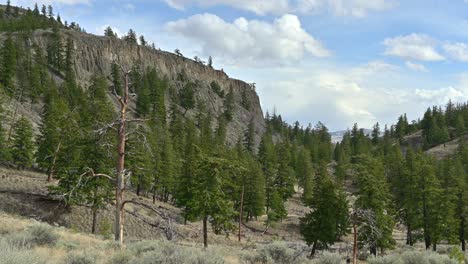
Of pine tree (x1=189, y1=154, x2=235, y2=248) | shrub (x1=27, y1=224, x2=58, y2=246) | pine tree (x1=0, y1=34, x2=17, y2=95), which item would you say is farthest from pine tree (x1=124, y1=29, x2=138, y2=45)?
shrub (x1=27, y1=224, x2=58, y2=246)

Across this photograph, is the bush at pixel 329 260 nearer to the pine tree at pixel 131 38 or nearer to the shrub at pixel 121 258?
the shrub at pixel 121 258

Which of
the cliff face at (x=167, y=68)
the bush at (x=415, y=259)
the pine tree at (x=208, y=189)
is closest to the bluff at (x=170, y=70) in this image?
the cliff face at (x=167, y=68)

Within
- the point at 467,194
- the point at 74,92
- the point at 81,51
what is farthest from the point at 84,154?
the point at 81,51

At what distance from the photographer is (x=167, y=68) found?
156750 millimetres

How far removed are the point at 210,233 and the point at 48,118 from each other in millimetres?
26472

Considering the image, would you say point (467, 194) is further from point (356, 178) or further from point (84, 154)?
point (84, 154)

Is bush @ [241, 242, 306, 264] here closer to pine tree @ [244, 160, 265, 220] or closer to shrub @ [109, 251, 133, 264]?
shrub @ [109, 251, 133, 264]

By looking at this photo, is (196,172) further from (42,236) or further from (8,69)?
(8,69)

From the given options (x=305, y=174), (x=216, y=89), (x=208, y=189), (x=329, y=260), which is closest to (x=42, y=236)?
(x=329, y=260)

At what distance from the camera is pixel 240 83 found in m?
181

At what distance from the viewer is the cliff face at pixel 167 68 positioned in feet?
408

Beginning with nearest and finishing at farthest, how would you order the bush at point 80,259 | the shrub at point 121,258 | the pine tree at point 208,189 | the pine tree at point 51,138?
1. the bush at point 80,259
2. the shrub at point 121,258
3. the pine tree at point 208,189
4. the pine tree at point 51,138

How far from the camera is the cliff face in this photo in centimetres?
12444

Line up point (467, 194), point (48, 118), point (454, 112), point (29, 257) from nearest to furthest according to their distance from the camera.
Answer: point (29, 257) → point (467, 194) → point (48, 118) → point (454, 112)
